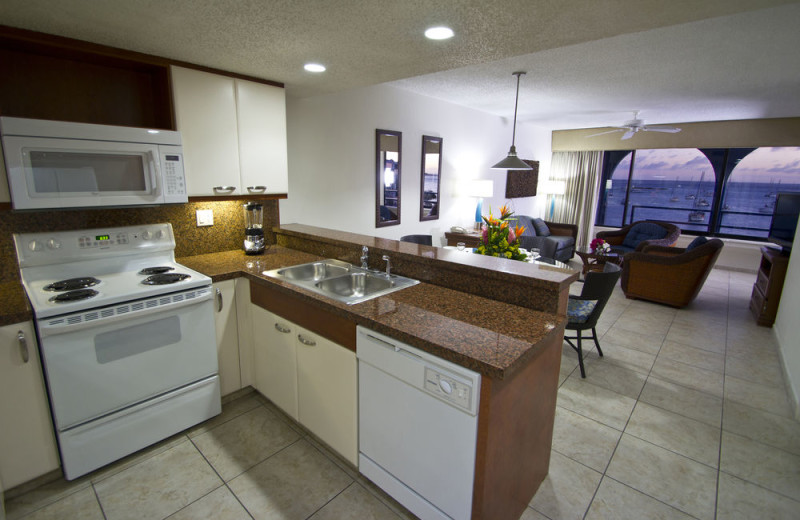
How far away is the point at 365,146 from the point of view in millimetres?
3953

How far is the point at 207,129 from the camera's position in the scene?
230 centimetres

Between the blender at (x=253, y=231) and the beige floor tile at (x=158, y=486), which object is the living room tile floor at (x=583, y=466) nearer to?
the beige floor tile at (x=158, y=486)

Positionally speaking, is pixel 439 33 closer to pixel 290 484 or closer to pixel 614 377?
pixel 290 484

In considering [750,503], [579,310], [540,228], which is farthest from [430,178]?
[750,503]

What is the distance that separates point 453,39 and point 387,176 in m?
2.48

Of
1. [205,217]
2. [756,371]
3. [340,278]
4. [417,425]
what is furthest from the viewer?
[756,371]

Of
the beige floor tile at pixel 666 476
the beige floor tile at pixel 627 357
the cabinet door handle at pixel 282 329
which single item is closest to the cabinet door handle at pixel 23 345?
the cabinet door handle at pixel 282 329

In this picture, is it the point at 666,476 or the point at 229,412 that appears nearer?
the point at 666,476

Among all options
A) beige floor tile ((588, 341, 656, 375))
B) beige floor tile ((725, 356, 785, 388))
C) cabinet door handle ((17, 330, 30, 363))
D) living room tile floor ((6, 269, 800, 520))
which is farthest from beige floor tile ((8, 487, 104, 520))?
beige floor tile ((725, 356, 785, 388))

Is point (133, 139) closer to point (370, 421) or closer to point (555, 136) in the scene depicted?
point (370, 421)

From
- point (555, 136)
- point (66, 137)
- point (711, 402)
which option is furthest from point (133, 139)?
point (555, 136)

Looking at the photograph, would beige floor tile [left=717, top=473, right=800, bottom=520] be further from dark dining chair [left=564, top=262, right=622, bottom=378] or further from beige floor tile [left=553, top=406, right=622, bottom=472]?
dark dining chair [left=564, top=262, right=622, bottom=378]

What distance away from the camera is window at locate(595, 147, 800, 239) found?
21.4 feet

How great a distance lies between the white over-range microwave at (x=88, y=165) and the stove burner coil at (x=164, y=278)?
400mm
